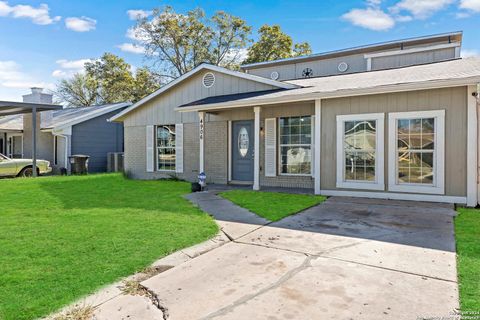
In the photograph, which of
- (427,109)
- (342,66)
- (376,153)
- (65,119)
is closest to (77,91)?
(65,119)

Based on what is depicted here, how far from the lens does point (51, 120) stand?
63.9ft

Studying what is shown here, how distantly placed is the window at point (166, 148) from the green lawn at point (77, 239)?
4.17 m

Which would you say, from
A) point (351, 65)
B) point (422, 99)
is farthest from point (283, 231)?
point (351, 65)

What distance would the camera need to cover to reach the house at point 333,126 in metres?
7.29

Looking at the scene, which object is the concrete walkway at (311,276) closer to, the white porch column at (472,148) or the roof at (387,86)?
the white porch column at (472,148)

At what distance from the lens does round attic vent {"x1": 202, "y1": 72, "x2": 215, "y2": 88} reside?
12.1 meters

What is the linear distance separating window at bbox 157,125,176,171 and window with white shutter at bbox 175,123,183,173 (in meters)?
0.28

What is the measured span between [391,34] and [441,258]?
1615 cm

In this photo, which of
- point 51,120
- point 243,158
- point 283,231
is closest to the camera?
point 283,231

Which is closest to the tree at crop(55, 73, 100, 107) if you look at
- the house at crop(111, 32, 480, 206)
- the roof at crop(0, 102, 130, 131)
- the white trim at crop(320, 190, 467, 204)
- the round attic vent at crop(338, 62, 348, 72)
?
the roof at crop(0, 102, 130, 131)

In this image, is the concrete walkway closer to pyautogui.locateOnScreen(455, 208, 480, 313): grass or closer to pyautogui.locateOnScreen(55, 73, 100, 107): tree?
pyautogui.locateOnScreen(455, 208, 480, 313): grass

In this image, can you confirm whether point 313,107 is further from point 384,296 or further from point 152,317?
point 152,317

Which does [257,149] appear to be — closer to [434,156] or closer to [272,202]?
[272,202]

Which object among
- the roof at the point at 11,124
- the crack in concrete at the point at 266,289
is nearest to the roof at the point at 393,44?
the crack in concrete at the point at 266,289
